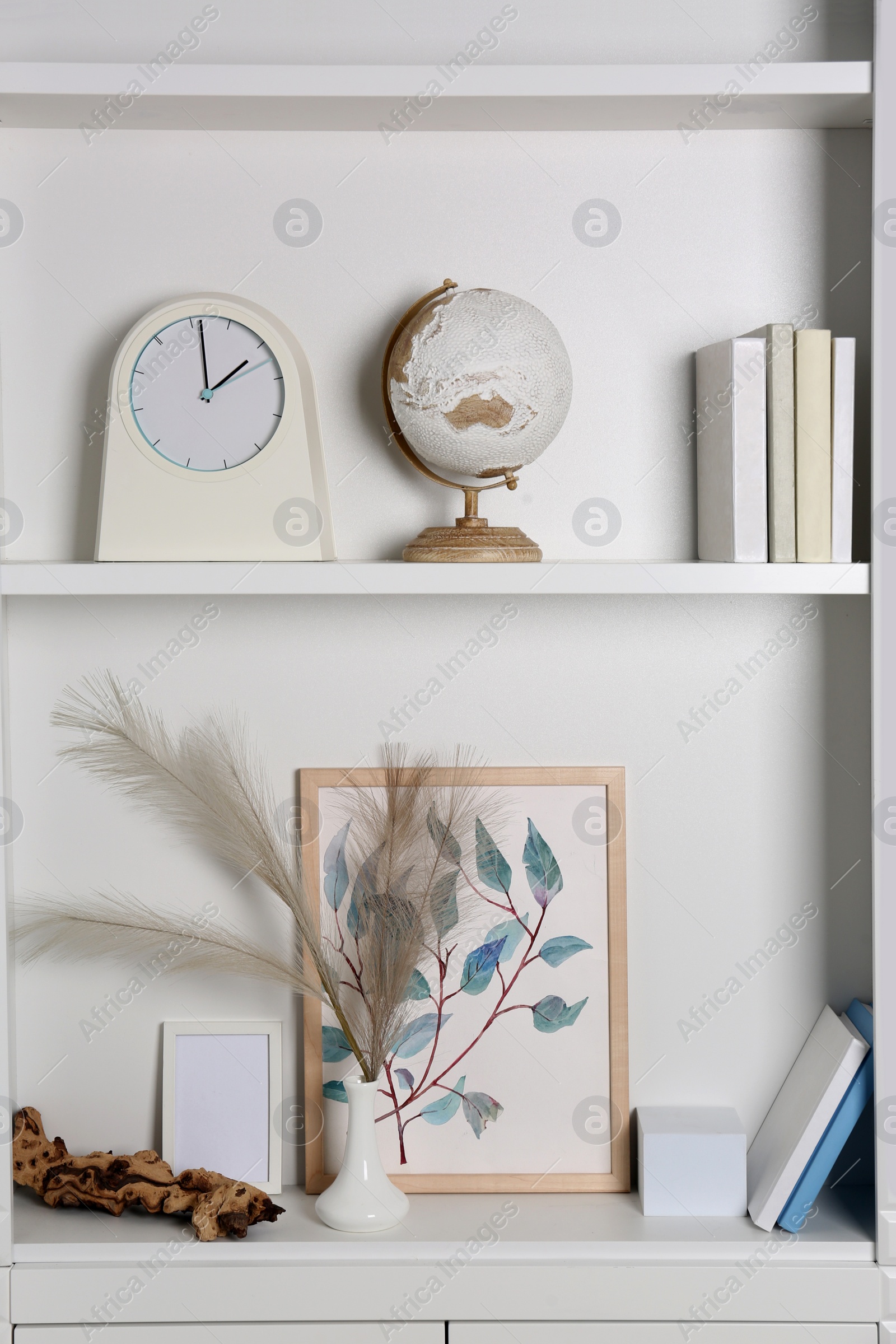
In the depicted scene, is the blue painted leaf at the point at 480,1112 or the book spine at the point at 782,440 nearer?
the book spine at the point at 782,440

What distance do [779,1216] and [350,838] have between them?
63 cm

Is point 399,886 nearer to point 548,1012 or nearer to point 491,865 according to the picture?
point 491,865

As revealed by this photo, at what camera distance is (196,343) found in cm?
120

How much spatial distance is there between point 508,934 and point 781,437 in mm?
646

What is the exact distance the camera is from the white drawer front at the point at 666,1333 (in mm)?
1131

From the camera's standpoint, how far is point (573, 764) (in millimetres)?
1320

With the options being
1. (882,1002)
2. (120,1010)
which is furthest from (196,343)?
(882,1002)

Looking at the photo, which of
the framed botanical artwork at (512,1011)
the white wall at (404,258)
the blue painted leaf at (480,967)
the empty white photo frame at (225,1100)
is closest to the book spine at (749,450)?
the white wall at (404,258)

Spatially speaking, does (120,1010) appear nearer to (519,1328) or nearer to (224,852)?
(224,852)

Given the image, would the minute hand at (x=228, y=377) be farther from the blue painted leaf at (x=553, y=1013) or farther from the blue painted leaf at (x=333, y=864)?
the blue painted leaf at (x=553, y=1013)

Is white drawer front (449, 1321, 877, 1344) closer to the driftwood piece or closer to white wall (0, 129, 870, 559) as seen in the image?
the driftwood piece

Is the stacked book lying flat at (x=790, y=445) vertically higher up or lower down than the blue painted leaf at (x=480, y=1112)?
higher up

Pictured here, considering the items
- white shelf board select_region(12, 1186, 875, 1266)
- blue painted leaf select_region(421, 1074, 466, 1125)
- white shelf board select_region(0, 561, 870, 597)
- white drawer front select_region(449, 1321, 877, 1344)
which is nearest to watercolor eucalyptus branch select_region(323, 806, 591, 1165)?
blue painted leaf select_region(421, 1074, 466, 1125)

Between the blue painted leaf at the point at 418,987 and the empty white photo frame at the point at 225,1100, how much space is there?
162mm
